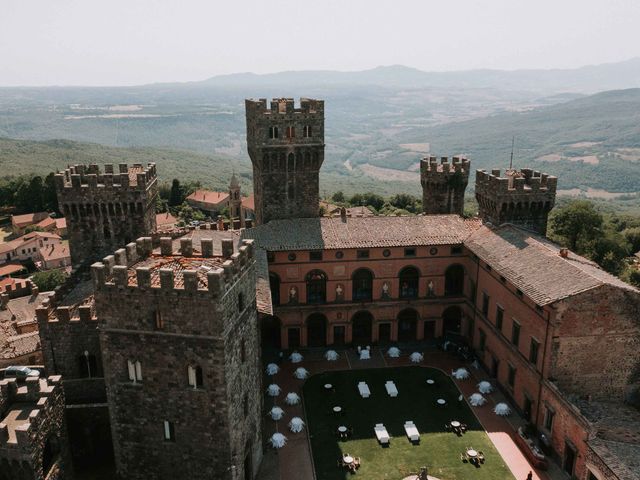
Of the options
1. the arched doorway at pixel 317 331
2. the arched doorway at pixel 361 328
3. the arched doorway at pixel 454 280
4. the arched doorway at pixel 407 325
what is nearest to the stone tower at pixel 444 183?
the arched doorway at pixel 454 280

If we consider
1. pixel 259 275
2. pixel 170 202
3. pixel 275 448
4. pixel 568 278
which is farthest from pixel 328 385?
pixel 170 202

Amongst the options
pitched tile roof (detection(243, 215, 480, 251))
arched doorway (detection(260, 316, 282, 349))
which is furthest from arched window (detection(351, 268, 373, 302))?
arched doorway (detection(260, 316, 282, 349))

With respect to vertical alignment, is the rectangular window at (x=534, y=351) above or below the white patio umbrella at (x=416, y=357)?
above

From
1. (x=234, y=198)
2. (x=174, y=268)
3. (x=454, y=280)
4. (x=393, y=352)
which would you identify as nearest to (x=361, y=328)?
(x=393, y=352)

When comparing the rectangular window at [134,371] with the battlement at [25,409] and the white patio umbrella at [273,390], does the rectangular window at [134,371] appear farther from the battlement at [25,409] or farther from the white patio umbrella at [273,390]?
the white patio umbrella at [273,390]

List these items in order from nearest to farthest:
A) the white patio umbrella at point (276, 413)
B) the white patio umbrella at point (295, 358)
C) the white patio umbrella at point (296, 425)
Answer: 1. the white patio umbrella at point (296, 425)
2. the white patio umbrella at point (276, 413)
3. the white patio umbrella at point (295, 358)
